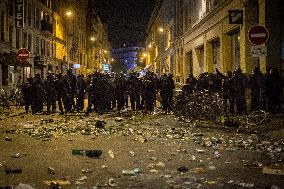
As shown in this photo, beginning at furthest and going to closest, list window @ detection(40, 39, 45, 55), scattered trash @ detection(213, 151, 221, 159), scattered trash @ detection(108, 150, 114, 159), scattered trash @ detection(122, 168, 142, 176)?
window @ detection(40, 39, 45, 55) → scattered trash @ detection(108, 150, 114, 159) → scattered trash @ detection(213, 151, 221, 159) → scattered trash @ detection(122, 168, 142, 176)

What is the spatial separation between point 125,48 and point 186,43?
16158cm

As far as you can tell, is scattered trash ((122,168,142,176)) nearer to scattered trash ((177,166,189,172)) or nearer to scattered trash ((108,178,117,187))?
scattered trash ((108,178,117,187))

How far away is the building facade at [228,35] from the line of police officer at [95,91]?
397 cm

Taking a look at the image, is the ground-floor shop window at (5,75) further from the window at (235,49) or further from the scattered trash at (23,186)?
the scattered trash at (23,186)

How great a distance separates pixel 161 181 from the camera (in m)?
7.13

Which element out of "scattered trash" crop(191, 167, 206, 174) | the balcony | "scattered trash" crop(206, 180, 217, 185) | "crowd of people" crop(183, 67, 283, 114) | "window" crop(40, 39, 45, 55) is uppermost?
the balcony

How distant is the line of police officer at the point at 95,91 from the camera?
69.7ft

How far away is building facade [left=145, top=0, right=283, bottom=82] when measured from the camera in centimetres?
1769

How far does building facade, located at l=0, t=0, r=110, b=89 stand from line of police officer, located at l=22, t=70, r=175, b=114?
11.6m

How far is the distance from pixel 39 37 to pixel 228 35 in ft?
90.8

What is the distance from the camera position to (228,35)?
76.8 feet

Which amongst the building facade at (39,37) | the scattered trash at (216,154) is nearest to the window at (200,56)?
the building facade at (39,37)

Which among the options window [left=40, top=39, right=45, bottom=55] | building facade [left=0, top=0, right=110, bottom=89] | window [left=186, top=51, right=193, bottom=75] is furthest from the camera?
window [left=40, top=39, right=45, bottom=55]

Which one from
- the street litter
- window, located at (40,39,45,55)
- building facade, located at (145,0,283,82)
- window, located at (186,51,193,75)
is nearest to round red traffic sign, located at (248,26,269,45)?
Result: building facade, located at (145,0,283,82)
